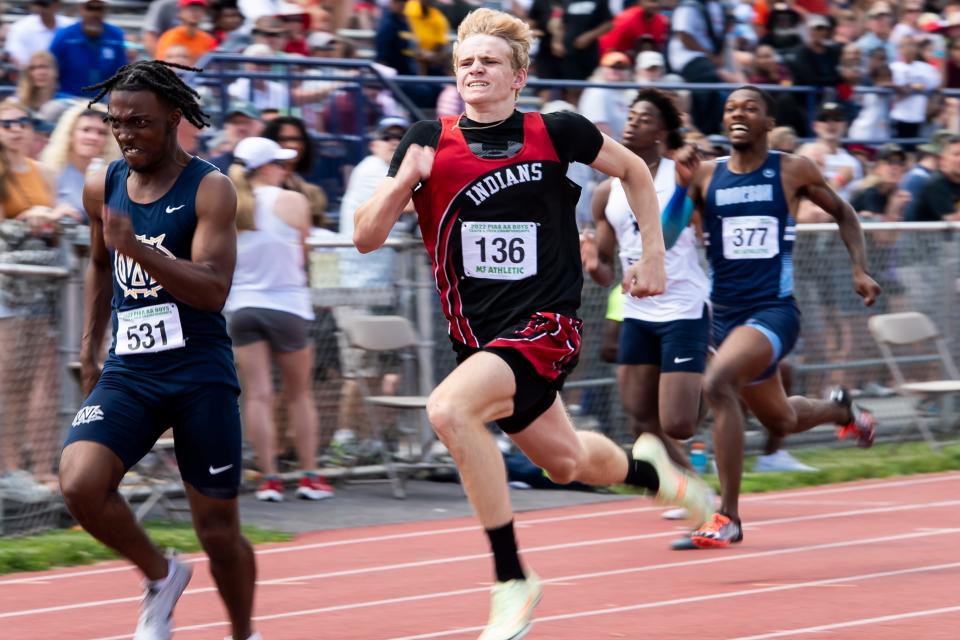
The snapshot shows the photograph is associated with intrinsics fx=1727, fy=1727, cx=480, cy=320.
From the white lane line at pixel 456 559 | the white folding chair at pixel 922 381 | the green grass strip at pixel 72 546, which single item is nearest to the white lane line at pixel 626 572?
the white lane line at pixel 456 559

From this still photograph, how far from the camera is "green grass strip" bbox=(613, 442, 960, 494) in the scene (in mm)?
11633

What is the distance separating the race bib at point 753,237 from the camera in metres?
9.19

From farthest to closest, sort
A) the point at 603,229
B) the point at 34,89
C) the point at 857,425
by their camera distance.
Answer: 1. the point at 34,89
2. the point at 857,425
3. the point at 603,229

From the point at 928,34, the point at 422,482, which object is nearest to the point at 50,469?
the point at 422,482

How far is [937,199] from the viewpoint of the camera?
14641 millimetres

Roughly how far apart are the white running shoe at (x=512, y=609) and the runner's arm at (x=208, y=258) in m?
1.36

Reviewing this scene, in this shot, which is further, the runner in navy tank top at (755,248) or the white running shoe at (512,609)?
the runner in navy tank top at (755,248)

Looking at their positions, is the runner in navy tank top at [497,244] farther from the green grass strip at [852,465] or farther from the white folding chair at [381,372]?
the green grass strip at [852,465]

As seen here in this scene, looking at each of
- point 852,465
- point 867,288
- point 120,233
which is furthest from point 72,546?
point 852,465

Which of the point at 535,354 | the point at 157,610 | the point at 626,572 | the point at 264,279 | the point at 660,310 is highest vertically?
the point at 535,354

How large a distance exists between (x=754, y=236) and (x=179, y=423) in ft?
14.5

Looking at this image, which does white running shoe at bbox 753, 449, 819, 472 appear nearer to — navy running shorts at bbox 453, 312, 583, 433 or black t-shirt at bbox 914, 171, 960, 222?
black t-shirt at bbox 914, 171, 960, 222

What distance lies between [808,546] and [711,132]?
7.42m

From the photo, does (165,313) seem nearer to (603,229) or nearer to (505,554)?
(505,554)
